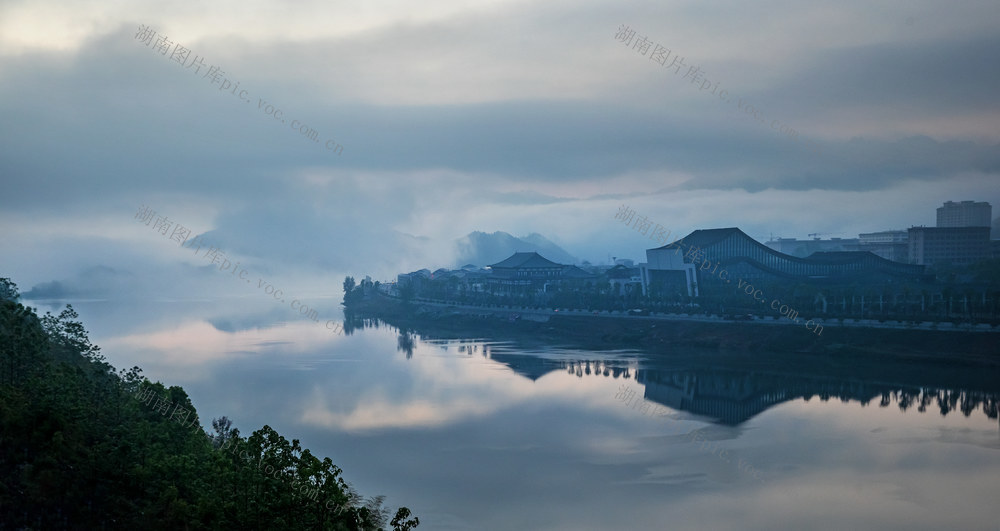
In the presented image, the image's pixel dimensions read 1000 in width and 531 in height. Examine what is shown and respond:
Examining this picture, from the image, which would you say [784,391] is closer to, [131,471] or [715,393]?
[715,393]

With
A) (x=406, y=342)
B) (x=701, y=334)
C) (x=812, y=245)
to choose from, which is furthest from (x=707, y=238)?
(x=812, y=245)

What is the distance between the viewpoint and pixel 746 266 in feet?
251

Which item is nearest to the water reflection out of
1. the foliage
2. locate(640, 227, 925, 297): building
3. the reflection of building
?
the reflection of building

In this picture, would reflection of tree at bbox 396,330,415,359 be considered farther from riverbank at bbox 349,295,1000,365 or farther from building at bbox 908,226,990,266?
building at bbox 908,226,990,266

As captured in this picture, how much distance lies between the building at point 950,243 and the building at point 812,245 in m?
20.9

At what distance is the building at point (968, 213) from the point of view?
572 ft

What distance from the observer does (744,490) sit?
22.0m

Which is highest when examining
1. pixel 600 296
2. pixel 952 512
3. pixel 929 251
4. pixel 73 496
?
pixel 929 251

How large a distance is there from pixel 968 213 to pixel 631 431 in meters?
179

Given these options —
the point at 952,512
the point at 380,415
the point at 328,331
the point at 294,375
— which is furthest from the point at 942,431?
the point at 328,331

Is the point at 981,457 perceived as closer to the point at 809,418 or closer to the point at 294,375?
the point at 809,418

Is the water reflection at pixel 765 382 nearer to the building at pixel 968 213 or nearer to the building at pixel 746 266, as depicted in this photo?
the building at pixel 746 266

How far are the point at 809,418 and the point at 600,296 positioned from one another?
42.9 meters

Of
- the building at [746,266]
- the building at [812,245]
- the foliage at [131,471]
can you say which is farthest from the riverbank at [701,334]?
the building at [812,245]
